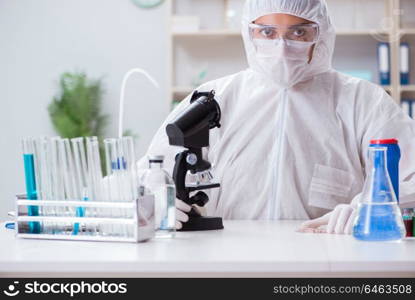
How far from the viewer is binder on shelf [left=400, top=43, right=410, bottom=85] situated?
3.90 m

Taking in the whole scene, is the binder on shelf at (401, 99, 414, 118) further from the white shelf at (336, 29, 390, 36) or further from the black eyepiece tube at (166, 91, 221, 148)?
the black eyepiece tube at (166, 91, 221, 148)

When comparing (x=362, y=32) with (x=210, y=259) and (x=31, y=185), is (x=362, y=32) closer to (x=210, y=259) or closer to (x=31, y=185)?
(x=31, y=185)

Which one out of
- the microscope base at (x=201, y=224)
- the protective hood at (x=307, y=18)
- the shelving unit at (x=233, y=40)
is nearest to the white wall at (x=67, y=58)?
the shelving unit at (x=233, y=40)

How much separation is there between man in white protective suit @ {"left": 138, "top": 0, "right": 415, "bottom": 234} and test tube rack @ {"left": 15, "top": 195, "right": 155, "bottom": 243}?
2.04 ft

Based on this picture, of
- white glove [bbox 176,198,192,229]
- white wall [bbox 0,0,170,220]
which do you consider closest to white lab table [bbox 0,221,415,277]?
white glove [bbox 176,198,192,229]

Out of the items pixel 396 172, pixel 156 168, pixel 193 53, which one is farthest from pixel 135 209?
pixel 193 53

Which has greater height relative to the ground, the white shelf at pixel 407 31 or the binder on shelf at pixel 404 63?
the white shelf at pixel 407 31

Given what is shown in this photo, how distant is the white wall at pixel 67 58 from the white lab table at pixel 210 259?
3.12 metres

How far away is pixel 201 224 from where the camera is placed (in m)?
1.46

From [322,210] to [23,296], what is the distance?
1.16 meters

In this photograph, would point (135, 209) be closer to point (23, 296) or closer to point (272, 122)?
point (23, 296)

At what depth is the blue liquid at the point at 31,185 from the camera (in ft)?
4.35

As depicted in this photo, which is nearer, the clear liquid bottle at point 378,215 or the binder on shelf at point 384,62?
the clear liquid bottle at point 378,215

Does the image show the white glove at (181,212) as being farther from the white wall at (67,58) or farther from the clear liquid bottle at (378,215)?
the white wall at (67,58)
